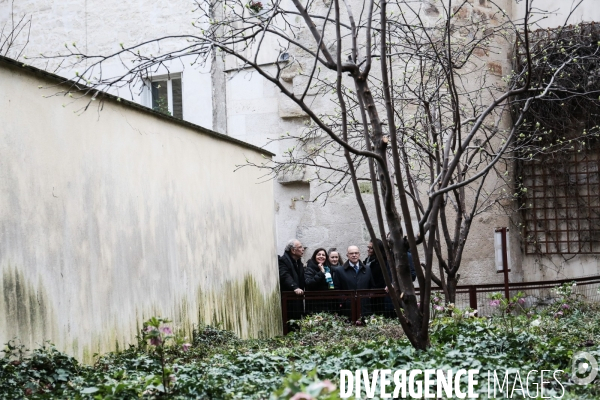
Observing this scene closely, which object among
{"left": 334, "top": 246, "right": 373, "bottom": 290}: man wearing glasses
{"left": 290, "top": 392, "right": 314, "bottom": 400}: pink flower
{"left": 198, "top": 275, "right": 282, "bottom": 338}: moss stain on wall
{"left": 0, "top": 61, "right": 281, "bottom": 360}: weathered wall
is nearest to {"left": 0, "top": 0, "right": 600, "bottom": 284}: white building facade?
{"left": 334, "top": 246, "right": 373, "bottom": 290}: man wearing glasses

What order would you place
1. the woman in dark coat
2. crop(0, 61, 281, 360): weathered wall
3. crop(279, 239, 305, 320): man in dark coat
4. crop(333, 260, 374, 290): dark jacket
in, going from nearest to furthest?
crop(0, 61, 281, 360): weathered wall, crop(333, 260, 374, 290): dark jacket, the woman in dark coat, crop(279, 239, 305, 320): man in dark coat

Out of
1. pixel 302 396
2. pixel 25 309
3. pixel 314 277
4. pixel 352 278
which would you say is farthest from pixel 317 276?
pixel 302 396

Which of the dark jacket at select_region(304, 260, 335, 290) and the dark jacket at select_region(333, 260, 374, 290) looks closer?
the dark jacket at select_region(333, 260, 374, 290)

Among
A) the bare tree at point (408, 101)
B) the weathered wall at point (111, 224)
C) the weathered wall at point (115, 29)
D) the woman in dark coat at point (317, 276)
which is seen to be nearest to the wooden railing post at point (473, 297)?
the bare tree at point (408, 101)

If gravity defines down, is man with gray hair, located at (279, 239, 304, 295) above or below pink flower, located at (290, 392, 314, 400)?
above

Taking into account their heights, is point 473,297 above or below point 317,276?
below

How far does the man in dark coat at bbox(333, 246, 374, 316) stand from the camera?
39.6 ft

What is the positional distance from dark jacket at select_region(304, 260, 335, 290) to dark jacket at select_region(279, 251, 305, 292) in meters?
0.27

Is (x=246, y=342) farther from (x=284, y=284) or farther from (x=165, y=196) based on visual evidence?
(x=284, y=284)

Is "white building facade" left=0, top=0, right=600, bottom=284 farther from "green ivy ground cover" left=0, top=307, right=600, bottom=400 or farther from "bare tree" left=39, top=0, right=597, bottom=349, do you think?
"green ivy ground cover" left=0, top=307, right=600, bottom=400

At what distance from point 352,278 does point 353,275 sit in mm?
53

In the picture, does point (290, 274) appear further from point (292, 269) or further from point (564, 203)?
point (564, 203)

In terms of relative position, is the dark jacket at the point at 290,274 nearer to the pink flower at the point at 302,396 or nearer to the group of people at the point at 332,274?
the group of people at the point at 332,274

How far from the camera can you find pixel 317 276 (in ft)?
40.0
